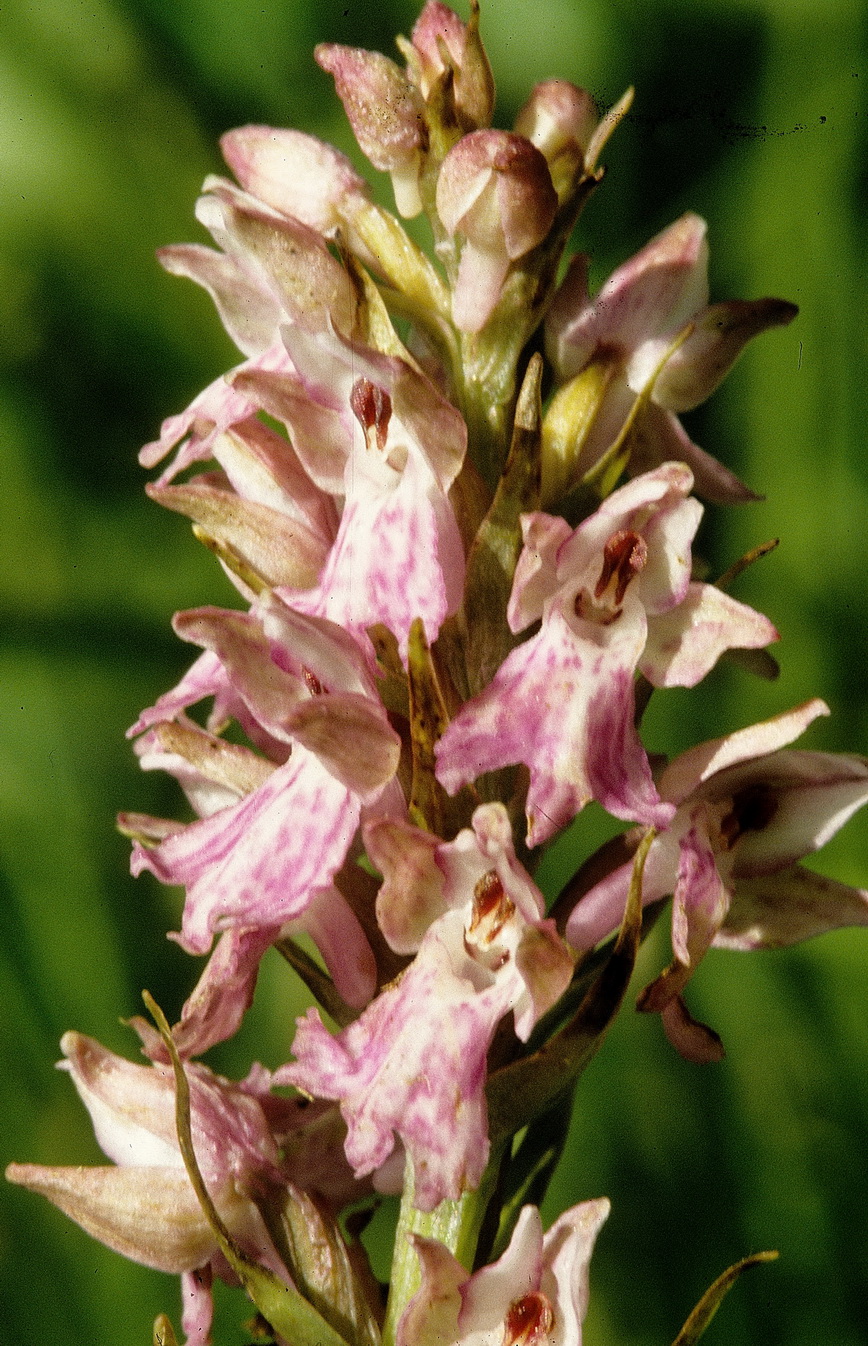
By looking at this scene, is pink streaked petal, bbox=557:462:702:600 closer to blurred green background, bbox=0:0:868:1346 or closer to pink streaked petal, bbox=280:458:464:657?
pink streaked petal, bbox=280:458:464:657

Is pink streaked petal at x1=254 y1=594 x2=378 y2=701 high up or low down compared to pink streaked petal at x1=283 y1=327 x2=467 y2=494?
down

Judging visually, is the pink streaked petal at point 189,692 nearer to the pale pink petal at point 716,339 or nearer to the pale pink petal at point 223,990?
the pale pink petal at point 223,990

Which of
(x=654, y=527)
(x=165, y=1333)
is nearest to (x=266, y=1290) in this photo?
(x=165, y=1333)

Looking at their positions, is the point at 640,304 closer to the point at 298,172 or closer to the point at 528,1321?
the point at 298,172

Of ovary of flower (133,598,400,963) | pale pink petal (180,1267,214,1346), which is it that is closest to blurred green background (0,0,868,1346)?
pale pink petal (180,1267,214,1346)

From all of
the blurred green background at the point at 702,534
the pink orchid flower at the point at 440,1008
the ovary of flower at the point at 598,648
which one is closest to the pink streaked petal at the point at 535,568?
the ovary of flower at the point at 598,648

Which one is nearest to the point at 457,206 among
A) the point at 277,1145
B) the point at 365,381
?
the point at 365,381
